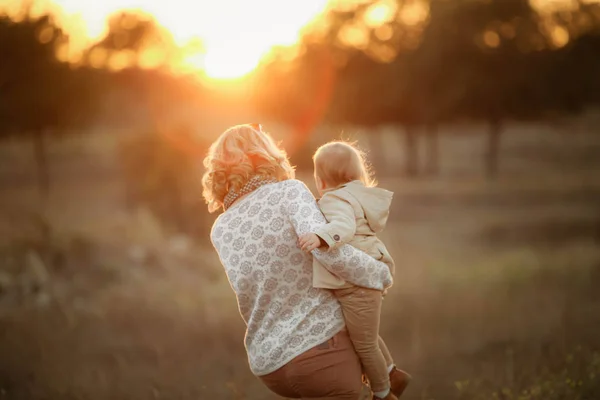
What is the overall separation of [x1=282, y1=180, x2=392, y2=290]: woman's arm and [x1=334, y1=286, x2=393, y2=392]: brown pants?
7 centimetres

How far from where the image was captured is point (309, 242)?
114 inches

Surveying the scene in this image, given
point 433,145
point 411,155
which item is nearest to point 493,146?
point 433,145

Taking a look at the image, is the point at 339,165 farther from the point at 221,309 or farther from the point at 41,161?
the point at 41,161

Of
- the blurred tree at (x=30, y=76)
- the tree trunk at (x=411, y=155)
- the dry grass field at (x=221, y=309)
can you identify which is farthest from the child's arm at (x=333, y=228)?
the tree trunk at (x=411, y=155)

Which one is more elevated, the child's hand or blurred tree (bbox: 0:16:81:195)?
blurred tree (bbox: 0:16:81:195)

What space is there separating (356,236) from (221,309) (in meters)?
6.20

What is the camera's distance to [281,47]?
29531 millimetres

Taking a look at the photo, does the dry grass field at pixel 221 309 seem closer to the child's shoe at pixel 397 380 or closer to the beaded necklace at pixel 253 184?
the child's shoe at pixel 397 380

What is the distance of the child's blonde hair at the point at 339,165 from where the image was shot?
332 centimetres

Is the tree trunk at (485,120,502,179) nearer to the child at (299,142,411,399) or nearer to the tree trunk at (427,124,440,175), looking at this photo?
the tree trunk at (427,124,440,175)

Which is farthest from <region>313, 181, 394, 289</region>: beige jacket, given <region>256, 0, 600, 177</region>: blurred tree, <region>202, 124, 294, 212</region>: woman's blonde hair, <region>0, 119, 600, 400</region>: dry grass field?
<region>256, 0, 600, 177</region>: blurred tree

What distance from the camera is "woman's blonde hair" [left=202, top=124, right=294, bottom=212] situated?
3168mm

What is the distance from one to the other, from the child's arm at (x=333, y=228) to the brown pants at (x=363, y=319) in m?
0.28

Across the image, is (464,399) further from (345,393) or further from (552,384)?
(345,393)
